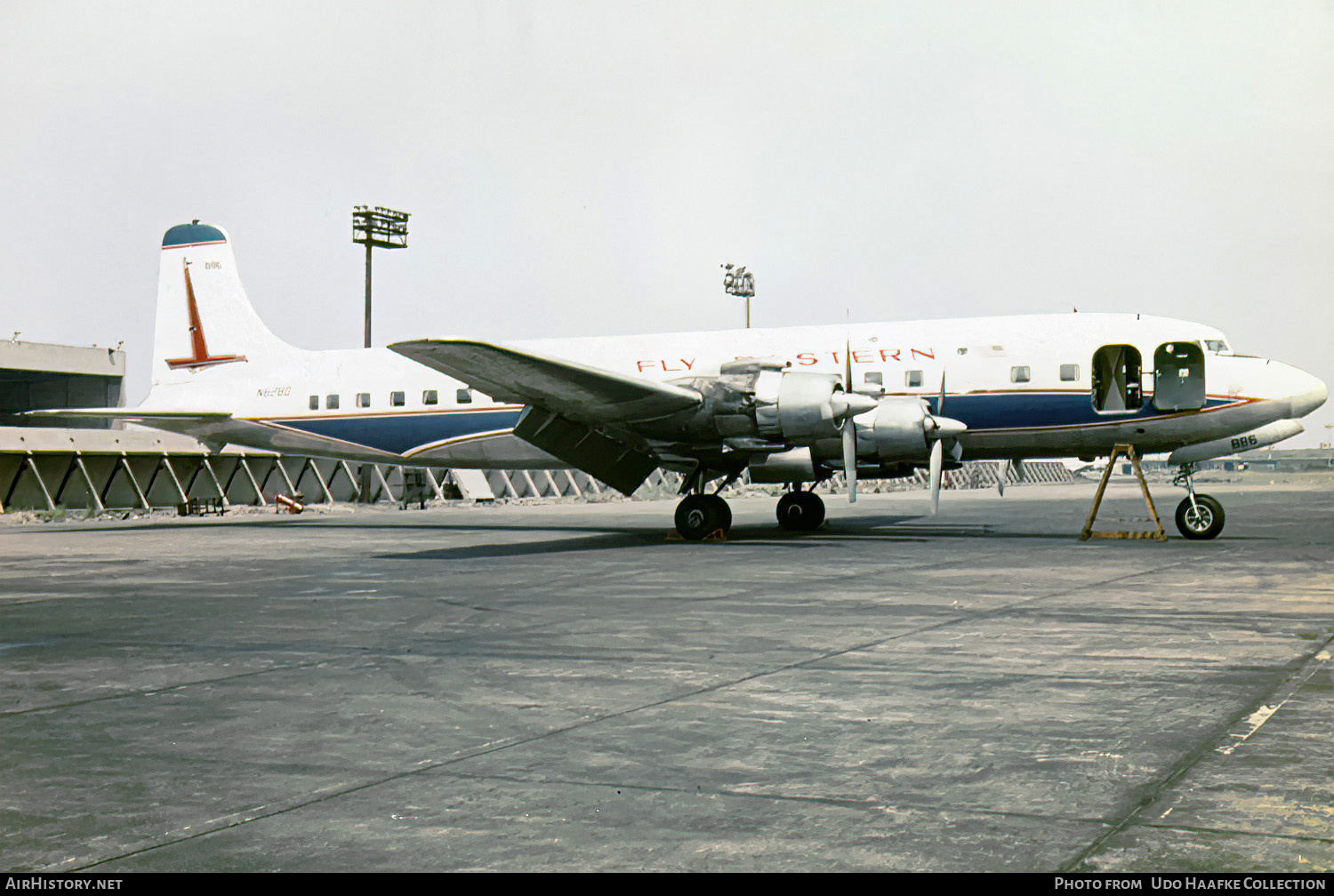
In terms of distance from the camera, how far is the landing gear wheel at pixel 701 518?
21.1 metres

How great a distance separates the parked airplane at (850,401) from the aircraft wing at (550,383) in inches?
1.9

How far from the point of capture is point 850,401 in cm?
1964

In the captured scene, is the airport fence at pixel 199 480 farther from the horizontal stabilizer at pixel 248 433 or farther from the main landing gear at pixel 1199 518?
the main landing gear at pixel 1199 518

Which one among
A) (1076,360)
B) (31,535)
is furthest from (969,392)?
(31,535)

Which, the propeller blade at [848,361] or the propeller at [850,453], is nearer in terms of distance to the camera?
the propeller at [850,453]

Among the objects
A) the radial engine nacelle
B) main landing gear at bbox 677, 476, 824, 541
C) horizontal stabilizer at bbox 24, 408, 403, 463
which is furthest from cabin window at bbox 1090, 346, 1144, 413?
horizontal stabilizer at bbox 24, 408, 403, 463

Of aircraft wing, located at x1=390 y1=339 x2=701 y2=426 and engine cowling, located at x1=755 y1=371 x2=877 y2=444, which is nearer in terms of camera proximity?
aircraft wing, located at x1=390 y1=339 x2=701 y2=426

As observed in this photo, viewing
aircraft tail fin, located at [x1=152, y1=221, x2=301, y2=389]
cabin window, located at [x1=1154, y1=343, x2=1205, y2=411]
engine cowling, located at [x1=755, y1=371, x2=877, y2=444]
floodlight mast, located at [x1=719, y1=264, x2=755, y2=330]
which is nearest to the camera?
engine cowling, located at [x1=755, y1=371, x2=877, y2=444]

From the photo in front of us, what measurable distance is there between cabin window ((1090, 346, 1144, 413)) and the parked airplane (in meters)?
0.03

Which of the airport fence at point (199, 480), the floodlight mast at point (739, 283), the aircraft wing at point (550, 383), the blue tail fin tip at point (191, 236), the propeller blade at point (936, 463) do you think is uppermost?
the floodlight mast at point (739, 283)

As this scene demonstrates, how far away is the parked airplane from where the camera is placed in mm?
19750

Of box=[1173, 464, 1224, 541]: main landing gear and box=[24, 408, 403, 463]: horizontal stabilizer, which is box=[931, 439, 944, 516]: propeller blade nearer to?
box=[1173, 464, 1224, 541]: main landing gear

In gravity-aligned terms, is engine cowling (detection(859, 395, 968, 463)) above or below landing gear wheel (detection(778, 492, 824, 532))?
above

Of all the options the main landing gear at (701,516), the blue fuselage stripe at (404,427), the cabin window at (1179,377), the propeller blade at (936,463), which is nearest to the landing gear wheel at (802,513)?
the main landing gear at (701,516)
